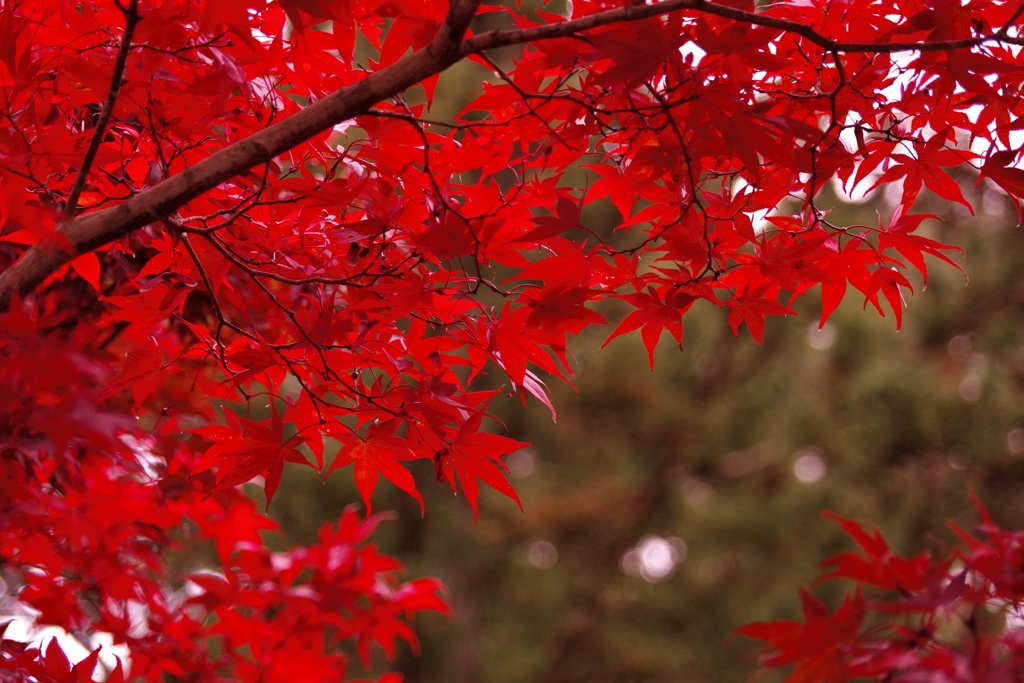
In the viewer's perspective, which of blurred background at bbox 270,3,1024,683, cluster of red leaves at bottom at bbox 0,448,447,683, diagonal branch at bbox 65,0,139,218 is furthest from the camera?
blurred background at bbox 270,3,1024,683

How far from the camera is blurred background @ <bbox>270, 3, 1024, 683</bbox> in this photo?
344 centimetres

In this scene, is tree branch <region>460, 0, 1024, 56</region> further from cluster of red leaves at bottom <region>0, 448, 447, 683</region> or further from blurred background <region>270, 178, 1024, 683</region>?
blurred background <region>270, 178, 1024, 683</region>

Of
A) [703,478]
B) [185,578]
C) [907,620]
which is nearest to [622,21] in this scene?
[907,620]

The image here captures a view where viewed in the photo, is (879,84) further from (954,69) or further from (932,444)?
(932,444)

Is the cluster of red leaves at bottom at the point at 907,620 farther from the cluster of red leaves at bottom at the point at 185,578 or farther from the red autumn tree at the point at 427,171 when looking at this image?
the cluster of red leaves at bottom at the point at 185,578

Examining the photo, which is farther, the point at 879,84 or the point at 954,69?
the point at 879,84

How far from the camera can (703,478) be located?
15.1 ft

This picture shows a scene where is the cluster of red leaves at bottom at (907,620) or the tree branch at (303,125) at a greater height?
the tree branch at (303,125)

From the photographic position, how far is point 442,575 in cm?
389

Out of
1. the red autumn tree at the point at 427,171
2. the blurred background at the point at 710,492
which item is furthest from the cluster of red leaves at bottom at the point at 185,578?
the blurred background at the point at 710,492

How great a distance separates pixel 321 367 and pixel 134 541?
595 mm

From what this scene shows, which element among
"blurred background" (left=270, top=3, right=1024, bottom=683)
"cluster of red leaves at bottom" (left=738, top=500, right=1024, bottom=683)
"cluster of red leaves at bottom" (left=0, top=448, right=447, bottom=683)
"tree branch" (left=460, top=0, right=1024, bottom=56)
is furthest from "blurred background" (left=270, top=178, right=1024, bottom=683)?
"tree branch" (left=460, top=0, right=1024, bottom=56)

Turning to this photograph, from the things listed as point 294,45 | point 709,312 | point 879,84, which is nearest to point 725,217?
point 879,84

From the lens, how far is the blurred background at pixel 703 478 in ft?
11.3
